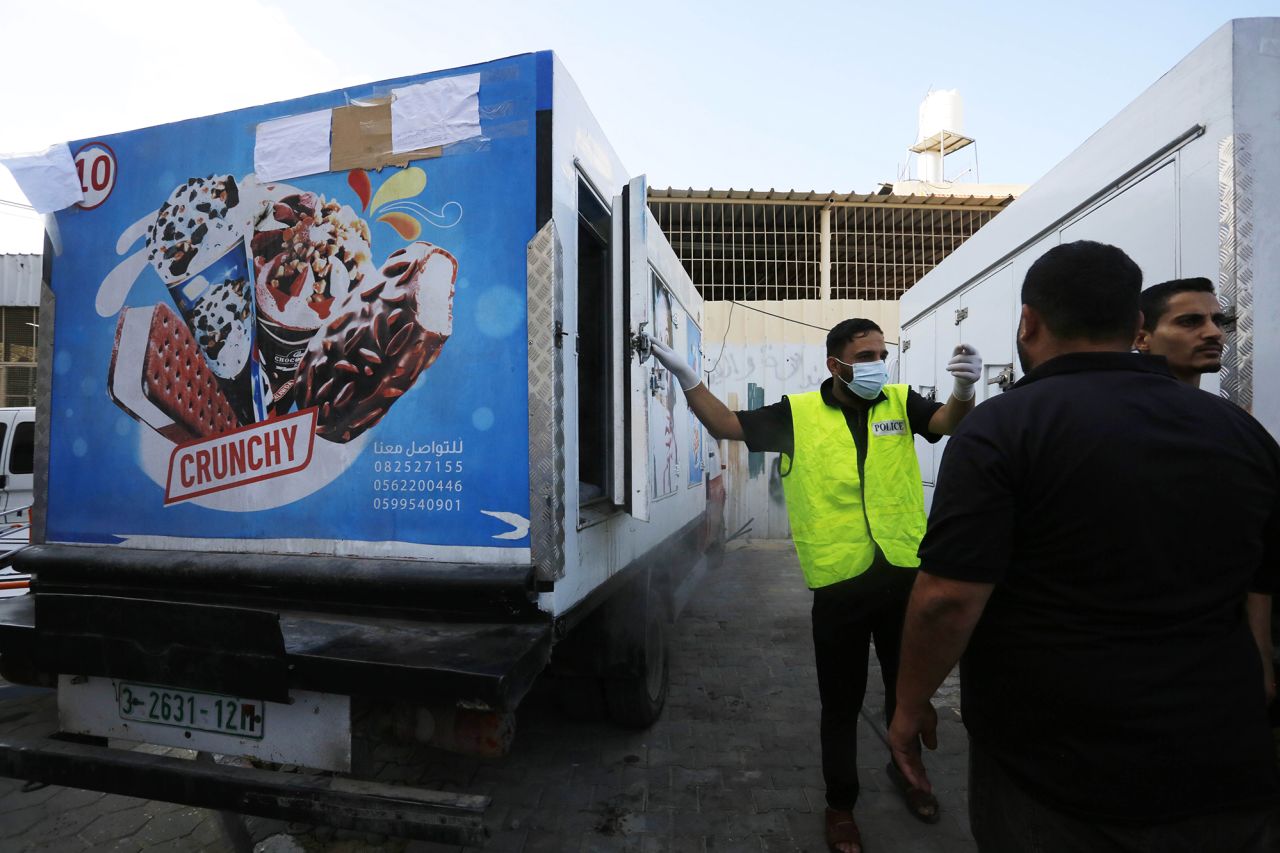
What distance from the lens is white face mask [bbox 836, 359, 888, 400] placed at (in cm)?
262

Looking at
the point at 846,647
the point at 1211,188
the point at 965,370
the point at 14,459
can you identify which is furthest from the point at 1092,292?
the point at 14,459

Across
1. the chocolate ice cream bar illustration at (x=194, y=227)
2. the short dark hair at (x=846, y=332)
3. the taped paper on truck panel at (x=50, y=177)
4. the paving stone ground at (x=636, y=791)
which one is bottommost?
the paving stone ground at (x=636, y=791)

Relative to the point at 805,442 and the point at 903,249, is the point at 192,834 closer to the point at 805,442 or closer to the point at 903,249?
the point at 805,442

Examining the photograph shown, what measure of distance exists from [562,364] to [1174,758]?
6.14 ft

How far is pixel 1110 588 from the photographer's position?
1.22m

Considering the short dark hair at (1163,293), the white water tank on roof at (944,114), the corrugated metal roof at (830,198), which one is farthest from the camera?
the white water tank on roof at (944,114)

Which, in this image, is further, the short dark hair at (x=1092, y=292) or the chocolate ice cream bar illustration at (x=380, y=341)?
the chocolate ice cream bar illustration at (x=380, y=341)

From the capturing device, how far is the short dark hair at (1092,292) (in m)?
1.36

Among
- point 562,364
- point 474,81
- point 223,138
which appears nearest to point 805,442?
point 562,364

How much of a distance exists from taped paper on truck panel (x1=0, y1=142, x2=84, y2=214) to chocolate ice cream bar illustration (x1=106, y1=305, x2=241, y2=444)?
22.6 inches

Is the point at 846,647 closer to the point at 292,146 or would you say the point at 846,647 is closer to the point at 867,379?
the point at 867,379

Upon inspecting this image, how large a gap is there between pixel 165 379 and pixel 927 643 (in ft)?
9.49

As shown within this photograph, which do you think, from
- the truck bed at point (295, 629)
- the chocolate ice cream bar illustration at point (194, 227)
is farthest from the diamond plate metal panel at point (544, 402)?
the chocolate ice cream bar illustration at point (194, 227)

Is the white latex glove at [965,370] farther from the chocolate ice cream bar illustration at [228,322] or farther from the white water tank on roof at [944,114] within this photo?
the white water tank on roof at [944,114]
